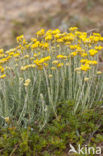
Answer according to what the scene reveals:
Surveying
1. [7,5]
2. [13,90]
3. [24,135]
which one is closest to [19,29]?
[7,5]

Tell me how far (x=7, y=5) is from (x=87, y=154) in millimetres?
9900

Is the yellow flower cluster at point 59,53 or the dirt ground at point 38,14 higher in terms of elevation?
the dirt ground at point 38,14

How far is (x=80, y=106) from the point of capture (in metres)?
2.23

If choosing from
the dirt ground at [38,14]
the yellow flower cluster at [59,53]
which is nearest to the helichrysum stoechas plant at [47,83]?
the yellow flower cluster at [59,53]

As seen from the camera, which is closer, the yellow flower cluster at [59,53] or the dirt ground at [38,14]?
the yellow flower cluster at [59,53]

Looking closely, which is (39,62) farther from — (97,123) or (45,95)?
(97,123)

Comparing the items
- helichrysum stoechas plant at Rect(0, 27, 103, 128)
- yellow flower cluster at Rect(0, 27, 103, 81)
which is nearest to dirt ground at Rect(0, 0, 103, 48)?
yellow flower cluster at Rect(0, 27, 103, 81)

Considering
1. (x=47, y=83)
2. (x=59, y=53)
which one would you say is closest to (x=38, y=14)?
(x=59, y=53)

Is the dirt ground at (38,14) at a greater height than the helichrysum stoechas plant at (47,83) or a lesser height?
greater

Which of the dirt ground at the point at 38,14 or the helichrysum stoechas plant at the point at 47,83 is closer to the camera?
the helichrysum stoechas plant at the point at 47,83

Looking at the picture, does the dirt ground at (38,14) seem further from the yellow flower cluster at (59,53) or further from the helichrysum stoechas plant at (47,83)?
the helichrysum stoechas plant at (47,83)

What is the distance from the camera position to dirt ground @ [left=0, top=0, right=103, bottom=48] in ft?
25.5

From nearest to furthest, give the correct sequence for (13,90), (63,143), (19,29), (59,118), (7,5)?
(63,143)
(59,118)
(13,90)
(19,29)
(7,5)

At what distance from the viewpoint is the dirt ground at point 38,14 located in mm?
7780
